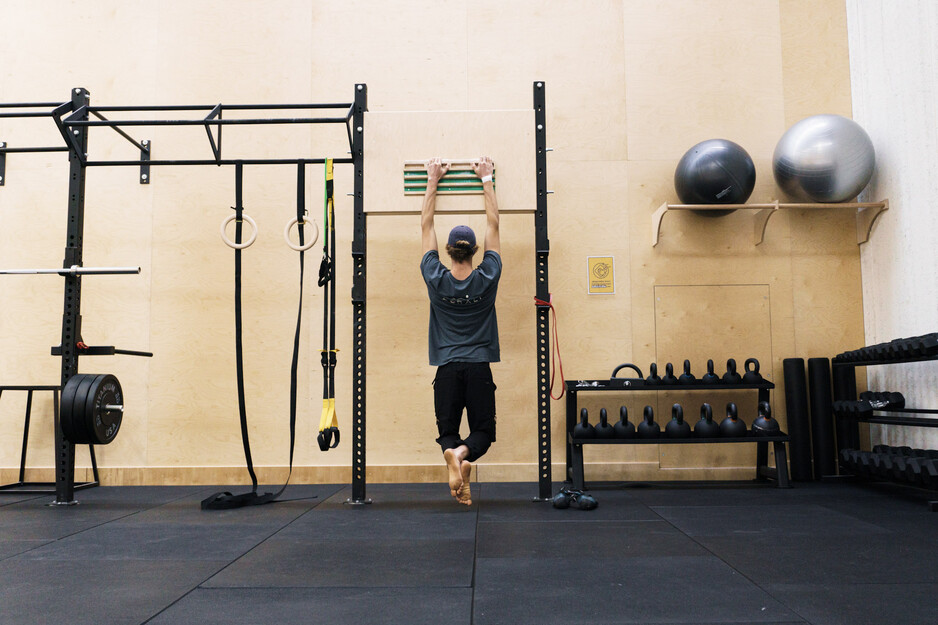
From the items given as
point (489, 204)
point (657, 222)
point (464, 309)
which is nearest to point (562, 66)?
point (657, 222)

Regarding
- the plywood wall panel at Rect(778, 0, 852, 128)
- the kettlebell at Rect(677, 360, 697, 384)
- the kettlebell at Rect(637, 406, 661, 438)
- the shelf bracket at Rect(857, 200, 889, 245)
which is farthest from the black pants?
the plywood wall panel at Rect(778, 0, 852, 128)

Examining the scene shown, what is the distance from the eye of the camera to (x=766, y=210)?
442 cm

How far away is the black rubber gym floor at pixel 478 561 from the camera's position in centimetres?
182

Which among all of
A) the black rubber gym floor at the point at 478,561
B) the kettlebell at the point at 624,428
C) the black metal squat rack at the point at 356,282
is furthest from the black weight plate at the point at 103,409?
the kettlebell at the point at 624,428

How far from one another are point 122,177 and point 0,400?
1.69 m

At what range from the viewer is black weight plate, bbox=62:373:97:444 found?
11.4 ft

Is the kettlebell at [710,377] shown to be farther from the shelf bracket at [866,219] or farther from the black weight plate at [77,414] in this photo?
the black weight plate at [77,414]

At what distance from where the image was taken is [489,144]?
3.63 m

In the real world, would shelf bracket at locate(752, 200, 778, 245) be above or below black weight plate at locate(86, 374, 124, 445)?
above

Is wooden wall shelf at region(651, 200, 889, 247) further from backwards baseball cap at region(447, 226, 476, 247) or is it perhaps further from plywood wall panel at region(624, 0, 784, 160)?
backwards baseball cap at region(447, 226, 476, 247)

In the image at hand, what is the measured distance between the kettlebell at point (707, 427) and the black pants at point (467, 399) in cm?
134

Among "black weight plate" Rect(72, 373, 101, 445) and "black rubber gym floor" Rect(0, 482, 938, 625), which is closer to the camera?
"black rubber gym floor" Rect(0, 482, 938, 625)

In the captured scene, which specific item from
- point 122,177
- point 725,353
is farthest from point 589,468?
point 122,177

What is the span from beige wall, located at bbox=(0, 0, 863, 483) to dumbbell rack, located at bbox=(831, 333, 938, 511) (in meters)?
0.28
